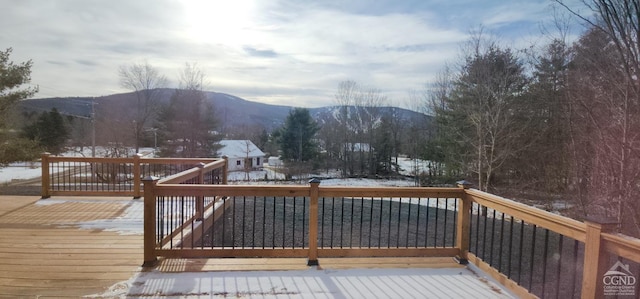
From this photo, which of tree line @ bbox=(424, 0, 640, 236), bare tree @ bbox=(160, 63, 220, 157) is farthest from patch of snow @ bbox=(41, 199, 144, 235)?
bare tree @ bbox=(160, 63, 220, 157)

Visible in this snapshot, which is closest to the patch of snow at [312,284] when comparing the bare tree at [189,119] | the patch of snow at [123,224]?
the patch of snow at [123,224]

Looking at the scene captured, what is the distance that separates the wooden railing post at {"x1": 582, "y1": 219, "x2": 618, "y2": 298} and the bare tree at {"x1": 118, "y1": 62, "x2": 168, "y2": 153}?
1009 inches

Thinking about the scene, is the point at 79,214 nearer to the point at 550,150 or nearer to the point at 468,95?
the point at 468,95

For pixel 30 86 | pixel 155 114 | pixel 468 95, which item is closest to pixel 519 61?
pixel 468 95

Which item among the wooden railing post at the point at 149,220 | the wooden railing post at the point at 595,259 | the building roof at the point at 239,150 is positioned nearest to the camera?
the wooden railing post at the point at 595,259

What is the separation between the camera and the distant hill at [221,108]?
984 inches

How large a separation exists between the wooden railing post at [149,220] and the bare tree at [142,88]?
2291 centimetres

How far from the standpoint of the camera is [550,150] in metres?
15.2

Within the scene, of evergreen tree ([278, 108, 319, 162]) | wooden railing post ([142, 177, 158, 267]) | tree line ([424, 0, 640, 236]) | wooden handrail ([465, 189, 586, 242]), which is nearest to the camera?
wooden handrail ([465, 189, 586, 242])

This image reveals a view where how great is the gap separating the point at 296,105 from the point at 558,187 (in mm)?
19739

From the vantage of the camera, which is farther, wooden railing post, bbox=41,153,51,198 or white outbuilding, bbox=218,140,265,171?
white outbuilding, bbox=218,140,265,171

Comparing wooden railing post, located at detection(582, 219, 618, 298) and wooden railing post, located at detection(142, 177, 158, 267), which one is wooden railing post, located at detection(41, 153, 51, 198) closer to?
wooden railing post, located at detection(142, 177, 158, 267)

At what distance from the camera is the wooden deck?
10.1 feet

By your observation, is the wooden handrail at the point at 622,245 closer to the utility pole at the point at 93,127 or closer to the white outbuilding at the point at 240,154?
the utility pole at the point at 93,127
